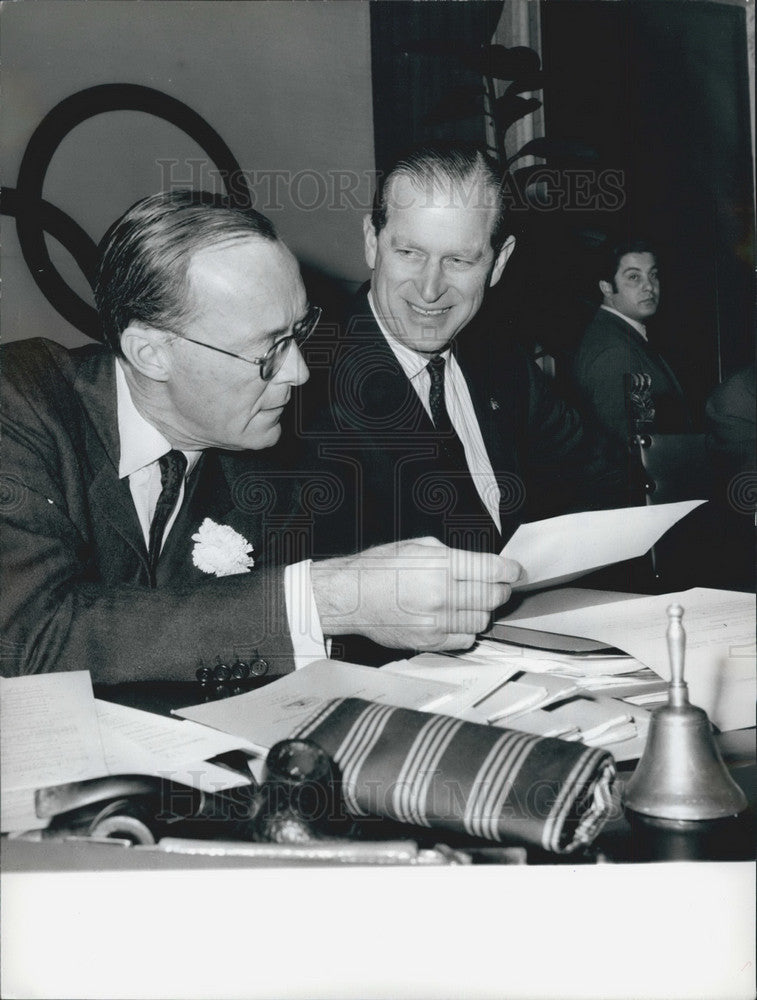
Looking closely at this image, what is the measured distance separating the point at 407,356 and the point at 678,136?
1.67ft

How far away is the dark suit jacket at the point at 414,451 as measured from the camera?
1.28 m

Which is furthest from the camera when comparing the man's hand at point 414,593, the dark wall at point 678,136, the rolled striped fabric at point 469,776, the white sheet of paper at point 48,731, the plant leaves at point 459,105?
the plant leaves at point 459,105

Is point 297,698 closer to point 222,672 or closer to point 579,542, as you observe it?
point 222,672

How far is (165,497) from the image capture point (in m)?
1.27

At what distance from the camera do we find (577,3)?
1.16 m

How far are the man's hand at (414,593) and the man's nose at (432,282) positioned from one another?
0.44 meters

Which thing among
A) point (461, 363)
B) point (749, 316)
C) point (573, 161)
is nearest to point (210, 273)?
point (461, 363)

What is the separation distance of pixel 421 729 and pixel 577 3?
104 centimetres

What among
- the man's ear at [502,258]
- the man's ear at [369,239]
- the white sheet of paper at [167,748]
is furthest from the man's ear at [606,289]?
the white sheet of paper at [167,748]

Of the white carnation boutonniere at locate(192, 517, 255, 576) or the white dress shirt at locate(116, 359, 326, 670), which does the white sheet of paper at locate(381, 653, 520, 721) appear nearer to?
the white carnation boutonniere at locate(192, 517, 255, 576)

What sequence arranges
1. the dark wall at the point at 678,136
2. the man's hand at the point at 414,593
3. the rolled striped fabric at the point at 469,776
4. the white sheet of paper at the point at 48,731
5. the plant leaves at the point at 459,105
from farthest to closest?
1. the plant leaves at the point at 459,105
2. the dark wall at the point at 678,136
3. the man's hand at the point at 414,593
4. the white sheet of paper at the point at 48,731
5. the rolled striped fabric at the point at 469,776

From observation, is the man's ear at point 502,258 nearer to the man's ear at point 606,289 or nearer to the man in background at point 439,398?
the man in background at point 439,398

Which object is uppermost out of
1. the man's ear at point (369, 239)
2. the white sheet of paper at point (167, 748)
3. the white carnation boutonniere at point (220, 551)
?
the man's ear at point (369, 239)

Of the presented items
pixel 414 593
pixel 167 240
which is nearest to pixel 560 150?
pixel 167 240
